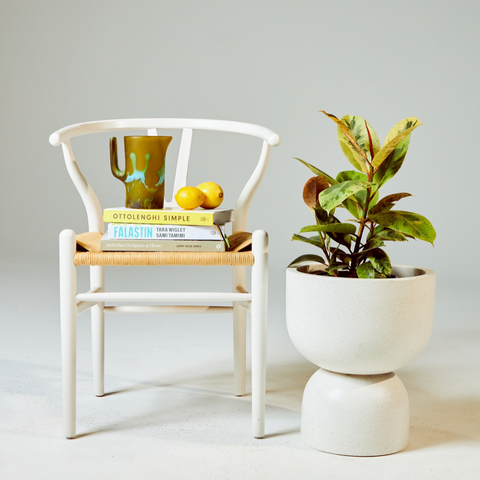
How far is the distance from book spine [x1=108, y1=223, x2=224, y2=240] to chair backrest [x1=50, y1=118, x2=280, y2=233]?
262 millimetres

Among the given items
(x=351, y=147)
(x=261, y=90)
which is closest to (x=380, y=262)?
(x=351, y=147)

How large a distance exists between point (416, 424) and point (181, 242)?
702 millimetres

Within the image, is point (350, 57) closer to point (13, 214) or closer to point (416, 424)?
point (13, 214)

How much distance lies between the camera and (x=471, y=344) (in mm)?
2180

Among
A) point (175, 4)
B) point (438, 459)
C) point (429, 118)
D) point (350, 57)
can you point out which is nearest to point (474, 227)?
point (429, 118)

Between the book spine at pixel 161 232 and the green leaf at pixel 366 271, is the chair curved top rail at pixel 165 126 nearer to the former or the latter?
the book spine at pixel 161 232

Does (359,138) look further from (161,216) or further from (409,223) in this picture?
(161,216)

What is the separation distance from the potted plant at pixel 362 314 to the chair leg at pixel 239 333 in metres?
0.22

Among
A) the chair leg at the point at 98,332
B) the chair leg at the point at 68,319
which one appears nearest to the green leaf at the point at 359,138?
the chair leg at the point at 68,319

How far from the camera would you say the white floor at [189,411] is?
3.97 ft

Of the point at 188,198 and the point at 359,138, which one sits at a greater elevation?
the point at 359,138

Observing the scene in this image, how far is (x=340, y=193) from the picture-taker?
1164 mm

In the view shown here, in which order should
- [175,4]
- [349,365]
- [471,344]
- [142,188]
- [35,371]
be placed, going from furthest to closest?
1. [175,4]
2. [471,344]
3. [35,371]
4. [142,188]
5. [349,365]

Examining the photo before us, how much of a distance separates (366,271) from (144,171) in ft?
1.82
